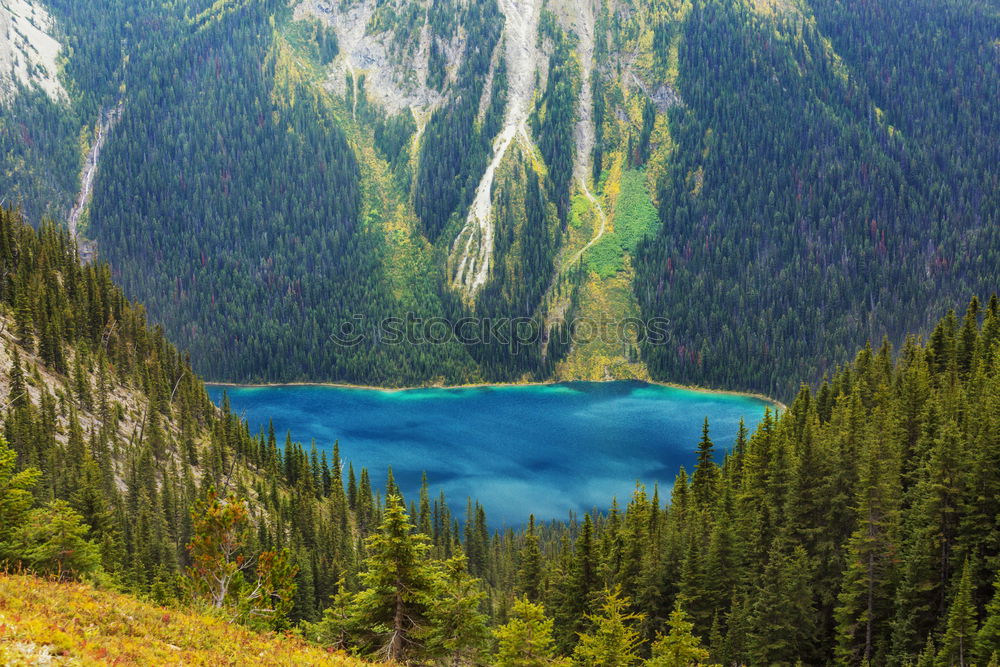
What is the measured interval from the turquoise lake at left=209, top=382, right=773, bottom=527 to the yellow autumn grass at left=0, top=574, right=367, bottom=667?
103 meters

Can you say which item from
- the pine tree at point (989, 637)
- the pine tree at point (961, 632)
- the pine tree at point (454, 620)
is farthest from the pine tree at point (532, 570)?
the pine tree at point (989, 637)

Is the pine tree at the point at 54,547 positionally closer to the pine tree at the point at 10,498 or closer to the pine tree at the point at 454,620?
the pine tree at the point at 10,498

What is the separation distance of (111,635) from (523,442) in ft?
466

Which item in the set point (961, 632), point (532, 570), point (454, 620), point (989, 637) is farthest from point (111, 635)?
point (532, 570)

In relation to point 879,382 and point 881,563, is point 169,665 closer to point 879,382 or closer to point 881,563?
point 881,563

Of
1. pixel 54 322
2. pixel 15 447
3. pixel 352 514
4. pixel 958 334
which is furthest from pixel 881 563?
pixel 54 322

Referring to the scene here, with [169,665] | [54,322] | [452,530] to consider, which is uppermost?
[54,322]

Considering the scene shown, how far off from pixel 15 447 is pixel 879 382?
3479 inches

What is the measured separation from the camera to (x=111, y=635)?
Result: 1997 centimetres

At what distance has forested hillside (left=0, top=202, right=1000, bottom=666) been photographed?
33656mm

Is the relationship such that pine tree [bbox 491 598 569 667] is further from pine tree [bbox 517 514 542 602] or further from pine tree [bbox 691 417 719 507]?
pine tree [bbox 691 417 719 507]

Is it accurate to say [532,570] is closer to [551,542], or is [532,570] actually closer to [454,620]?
[454,620]

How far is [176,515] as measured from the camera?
3250 inches

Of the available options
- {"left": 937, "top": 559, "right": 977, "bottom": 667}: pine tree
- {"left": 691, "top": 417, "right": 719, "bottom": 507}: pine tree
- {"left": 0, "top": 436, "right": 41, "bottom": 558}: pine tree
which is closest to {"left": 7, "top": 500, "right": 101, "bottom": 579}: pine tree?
{"left": 0, "top": 436, "right": 41, "bottom": 558}: pine tree
